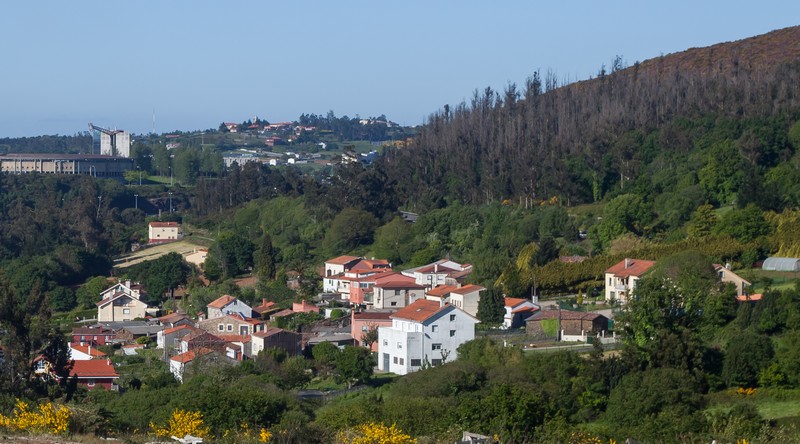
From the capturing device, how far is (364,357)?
32.0 m

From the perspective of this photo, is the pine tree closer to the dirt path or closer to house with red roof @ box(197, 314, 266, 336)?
house with red roof @ box(197, 314, 266, 336)

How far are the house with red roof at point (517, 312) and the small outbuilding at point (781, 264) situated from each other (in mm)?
5886

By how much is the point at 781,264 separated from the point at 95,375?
55.5ft

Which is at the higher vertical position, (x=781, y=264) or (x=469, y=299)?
(x=781, y=264)

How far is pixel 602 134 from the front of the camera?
54.6 metres

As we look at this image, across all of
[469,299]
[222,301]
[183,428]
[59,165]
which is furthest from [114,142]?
[183,428]

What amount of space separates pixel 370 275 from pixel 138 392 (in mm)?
17979

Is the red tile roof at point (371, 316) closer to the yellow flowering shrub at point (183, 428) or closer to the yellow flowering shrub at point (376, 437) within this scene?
the yellow flowering shrub at point (183, 428)

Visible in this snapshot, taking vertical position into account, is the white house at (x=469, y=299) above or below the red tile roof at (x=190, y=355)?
above

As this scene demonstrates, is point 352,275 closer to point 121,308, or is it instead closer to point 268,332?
point 121,308

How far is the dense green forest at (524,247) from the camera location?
24.6 meters

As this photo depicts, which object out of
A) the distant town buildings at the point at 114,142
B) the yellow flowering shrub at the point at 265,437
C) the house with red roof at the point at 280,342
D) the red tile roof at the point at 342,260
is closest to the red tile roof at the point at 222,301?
the red tile roof at the point at 342,260

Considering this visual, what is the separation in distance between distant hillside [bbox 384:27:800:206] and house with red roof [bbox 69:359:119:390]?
19958mm

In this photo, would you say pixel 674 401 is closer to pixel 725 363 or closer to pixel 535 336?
pixel 725 363
